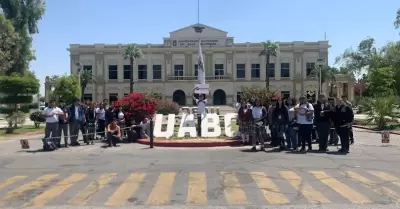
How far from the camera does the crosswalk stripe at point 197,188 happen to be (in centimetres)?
789

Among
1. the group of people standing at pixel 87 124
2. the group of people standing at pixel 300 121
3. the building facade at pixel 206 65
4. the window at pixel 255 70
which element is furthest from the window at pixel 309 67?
the group of people standing at pixel 300 121

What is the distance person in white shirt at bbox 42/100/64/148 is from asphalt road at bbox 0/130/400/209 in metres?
1.42

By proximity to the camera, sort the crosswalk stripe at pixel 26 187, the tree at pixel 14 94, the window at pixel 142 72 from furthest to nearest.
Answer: the window at pixel 142 72 → the tree at pixel 14 94 → the crosswalk stripe at pixel 26 187

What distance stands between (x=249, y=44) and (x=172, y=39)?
1340 cm

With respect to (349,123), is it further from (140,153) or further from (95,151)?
(95,151)

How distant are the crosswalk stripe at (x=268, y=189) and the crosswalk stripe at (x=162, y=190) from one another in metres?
1.79

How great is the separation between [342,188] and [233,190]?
2125mm

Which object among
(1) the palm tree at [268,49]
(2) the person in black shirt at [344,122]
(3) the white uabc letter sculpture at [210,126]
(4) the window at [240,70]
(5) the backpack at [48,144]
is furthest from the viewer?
(4) the window at [240,70]

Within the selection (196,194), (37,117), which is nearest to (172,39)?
(37,117)

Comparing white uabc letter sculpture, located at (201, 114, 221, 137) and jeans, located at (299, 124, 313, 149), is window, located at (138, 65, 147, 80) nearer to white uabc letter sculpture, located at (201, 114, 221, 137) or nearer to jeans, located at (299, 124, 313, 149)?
white uabc letter sculpture, located at (201, 114, 221, 137)

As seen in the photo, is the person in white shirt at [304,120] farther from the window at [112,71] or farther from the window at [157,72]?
the window at [112,71]

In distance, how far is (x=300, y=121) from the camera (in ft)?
49.5

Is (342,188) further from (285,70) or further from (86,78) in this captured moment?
(285,70)

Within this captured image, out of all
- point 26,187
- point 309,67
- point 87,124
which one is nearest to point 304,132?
point 26,187
